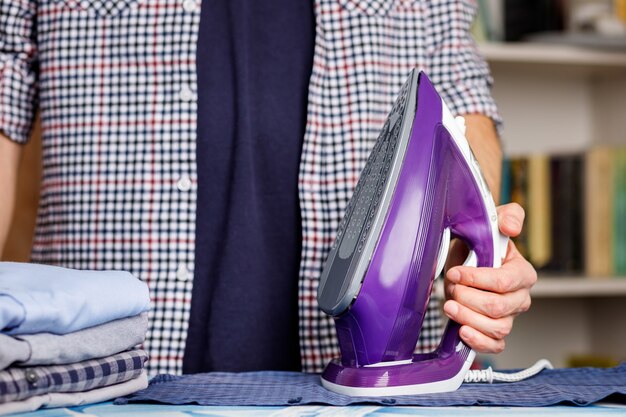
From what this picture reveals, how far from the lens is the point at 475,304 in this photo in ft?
2.48

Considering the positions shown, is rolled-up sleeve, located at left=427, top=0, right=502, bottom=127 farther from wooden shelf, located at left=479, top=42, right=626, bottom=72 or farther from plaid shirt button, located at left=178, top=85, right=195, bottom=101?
wooden shelf, located at left=479, top=42, right=626, bottom=72

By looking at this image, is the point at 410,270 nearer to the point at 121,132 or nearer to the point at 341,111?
the point at 341,111

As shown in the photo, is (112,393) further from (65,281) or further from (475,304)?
(475,304)

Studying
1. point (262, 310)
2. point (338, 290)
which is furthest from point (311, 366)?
point (338, 290)

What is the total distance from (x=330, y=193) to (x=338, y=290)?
12.7 inches

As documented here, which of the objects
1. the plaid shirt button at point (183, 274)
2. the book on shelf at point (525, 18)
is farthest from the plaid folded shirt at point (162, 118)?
the book on shelf at point (525, 18)

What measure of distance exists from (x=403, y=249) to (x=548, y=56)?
4.53 feet

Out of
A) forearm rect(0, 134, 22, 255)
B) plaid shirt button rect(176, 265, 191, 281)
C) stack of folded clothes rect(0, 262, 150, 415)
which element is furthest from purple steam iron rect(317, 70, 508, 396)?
forearm rect(0, 134, 22, 255)

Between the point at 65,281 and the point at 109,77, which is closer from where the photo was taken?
the point at 65,281

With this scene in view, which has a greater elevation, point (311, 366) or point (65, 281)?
point (65, 281)

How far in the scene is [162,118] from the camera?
1017mm

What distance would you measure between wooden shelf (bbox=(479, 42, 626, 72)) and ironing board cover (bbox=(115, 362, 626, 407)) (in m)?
1.23

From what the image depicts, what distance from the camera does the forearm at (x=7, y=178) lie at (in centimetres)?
100

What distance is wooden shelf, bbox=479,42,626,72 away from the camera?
6.22 feet
